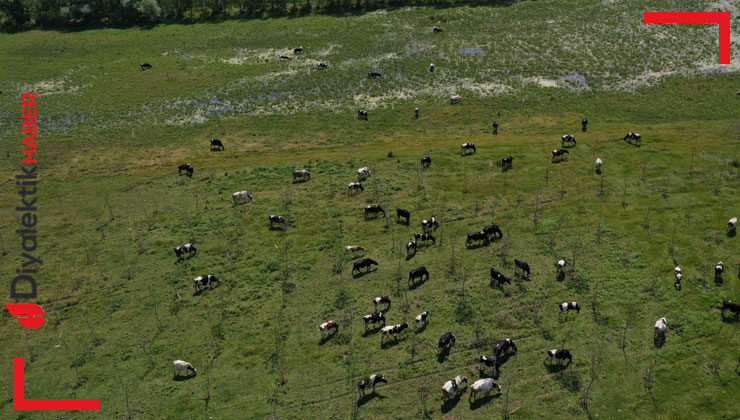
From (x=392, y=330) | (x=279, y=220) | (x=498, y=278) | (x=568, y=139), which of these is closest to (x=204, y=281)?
(x=279, y=220)

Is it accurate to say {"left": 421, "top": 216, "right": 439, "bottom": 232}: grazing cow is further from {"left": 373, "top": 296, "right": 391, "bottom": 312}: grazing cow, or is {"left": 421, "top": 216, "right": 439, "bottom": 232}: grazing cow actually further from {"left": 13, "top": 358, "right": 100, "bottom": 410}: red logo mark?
{"left": 13, "top": 358, "right": 100, "bottom": 410}: red logo mark

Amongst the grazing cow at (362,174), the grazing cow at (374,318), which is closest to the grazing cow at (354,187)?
the grazing cow at (362,174)

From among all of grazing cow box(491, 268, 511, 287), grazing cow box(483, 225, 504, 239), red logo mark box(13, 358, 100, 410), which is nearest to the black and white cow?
grazing cow box(483, 225, 504, 239)

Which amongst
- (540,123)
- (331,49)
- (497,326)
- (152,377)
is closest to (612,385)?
(497,326)

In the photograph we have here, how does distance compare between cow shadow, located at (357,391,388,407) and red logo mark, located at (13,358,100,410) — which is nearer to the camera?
cow shadow, located at (357,391,388,407)

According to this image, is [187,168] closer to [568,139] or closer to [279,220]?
[279,220]

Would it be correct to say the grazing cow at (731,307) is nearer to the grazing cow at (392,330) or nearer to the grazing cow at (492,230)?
the grazing cow at (492,230)

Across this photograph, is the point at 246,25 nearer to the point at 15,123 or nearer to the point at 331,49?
the point at 331,49
